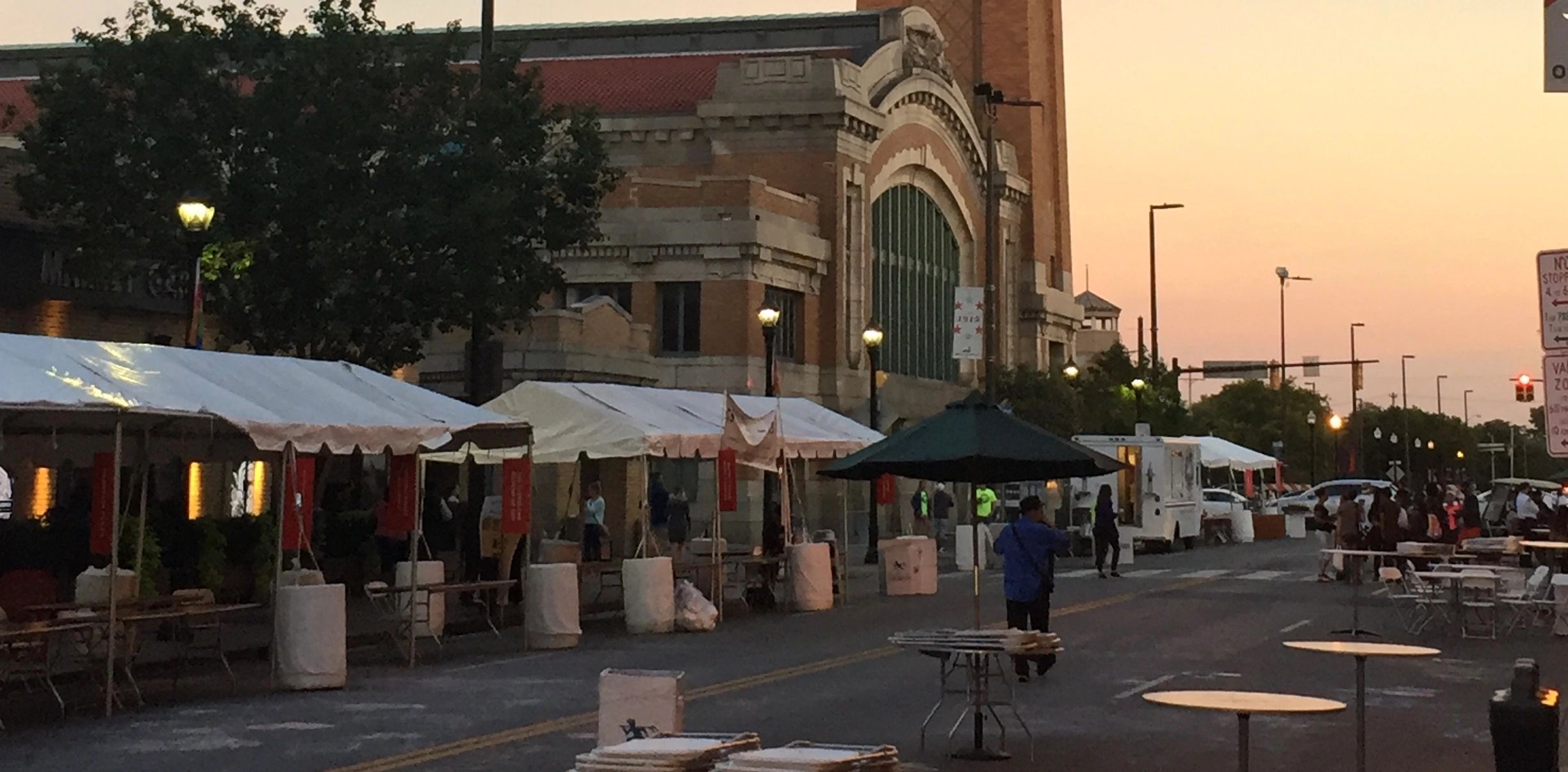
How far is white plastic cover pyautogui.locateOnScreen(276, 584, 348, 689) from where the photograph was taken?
17.4 meters

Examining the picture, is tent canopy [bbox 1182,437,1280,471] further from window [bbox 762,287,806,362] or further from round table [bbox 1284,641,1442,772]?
round table [bbox 1284,641,1442,772]

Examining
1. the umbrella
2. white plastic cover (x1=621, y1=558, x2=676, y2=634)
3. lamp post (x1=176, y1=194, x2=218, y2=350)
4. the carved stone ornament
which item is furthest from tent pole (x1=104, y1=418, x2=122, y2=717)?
the carved stone ornament

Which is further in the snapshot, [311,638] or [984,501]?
[984,501]

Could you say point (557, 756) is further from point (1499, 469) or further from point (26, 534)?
point (1499, 469)

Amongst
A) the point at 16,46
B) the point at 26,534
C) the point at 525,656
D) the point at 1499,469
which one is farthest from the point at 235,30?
the point at 1499,469

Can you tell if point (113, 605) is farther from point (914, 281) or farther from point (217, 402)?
point (914, 281)

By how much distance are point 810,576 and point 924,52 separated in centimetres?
4046

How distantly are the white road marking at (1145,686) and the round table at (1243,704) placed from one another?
7016 millimetres

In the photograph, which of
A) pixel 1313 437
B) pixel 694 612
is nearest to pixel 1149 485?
pixel 694 612

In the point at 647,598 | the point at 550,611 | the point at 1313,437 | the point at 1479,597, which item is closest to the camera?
the point at 550,611

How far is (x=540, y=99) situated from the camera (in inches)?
1241

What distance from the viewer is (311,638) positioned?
1752 centimetres

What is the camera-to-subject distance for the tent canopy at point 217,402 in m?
15.9

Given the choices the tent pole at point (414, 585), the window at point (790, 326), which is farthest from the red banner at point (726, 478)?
the window at point (790, 326)
